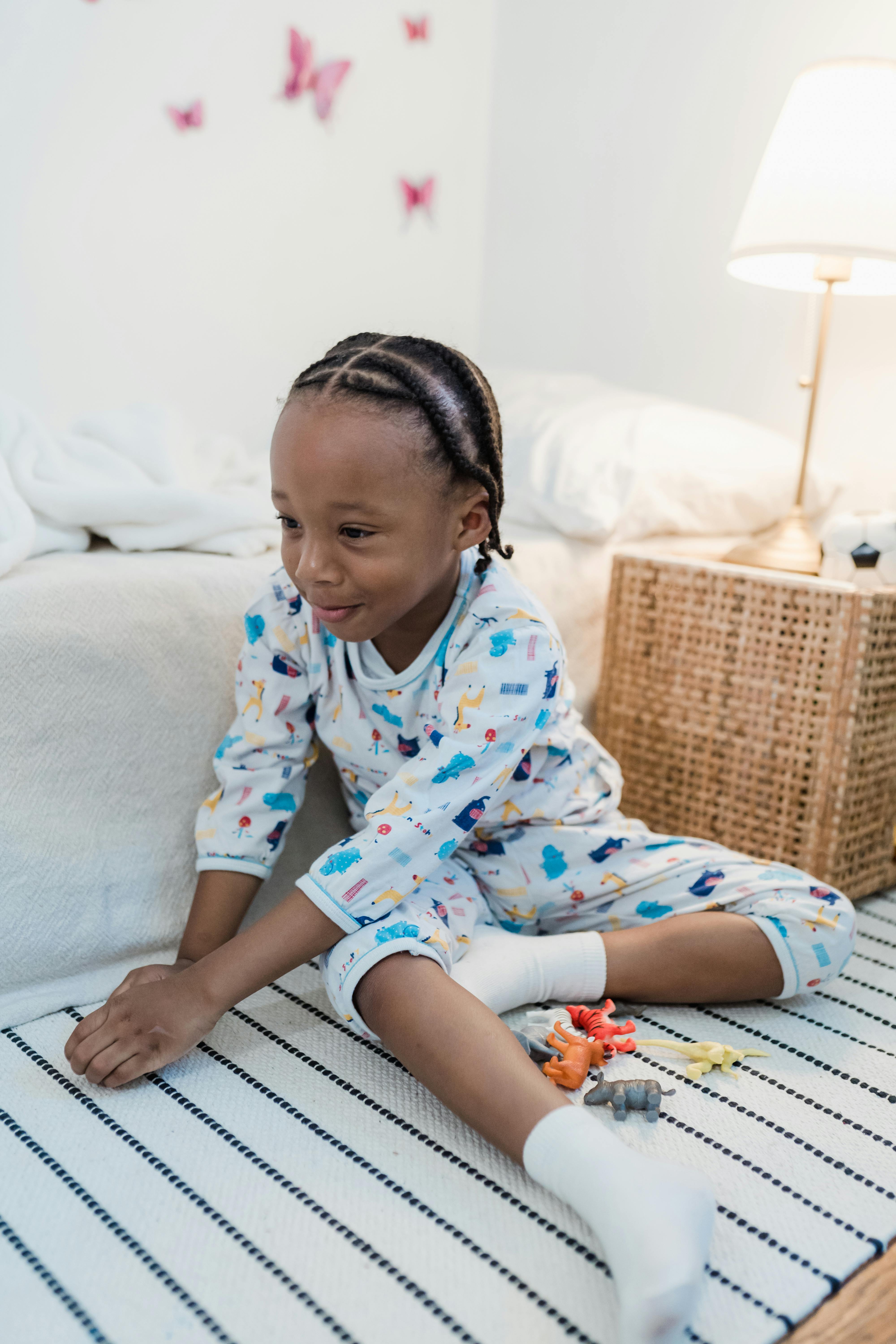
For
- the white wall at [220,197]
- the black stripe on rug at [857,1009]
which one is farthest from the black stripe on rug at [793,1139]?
the white wall at [220,197]

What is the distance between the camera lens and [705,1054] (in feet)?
2.90

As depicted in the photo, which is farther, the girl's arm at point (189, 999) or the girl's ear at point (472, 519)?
the girl's ear at point (472, 519)

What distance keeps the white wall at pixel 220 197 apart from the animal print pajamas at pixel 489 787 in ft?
2.99

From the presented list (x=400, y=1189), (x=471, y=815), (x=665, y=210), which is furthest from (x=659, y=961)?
(x=665, y=210)

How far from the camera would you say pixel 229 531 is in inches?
47.1

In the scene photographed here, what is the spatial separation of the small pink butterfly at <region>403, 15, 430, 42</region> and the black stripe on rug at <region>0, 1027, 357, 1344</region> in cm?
190

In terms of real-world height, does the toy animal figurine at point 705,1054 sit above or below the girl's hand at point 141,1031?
below

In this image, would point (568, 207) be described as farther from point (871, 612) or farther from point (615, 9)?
point (871, 612)

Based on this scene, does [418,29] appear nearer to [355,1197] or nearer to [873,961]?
[873,961]

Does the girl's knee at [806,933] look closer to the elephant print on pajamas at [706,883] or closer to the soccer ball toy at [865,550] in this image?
the elephant print on pajamas at [706,883]

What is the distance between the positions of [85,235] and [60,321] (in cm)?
14

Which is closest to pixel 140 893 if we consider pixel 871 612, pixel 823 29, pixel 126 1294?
pixel 126 1294

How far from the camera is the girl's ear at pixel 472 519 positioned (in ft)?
2.90

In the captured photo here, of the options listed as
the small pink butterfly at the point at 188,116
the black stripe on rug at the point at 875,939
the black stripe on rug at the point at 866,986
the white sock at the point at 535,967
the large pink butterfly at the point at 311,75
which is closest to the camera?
the white sock at the point at 535,967
